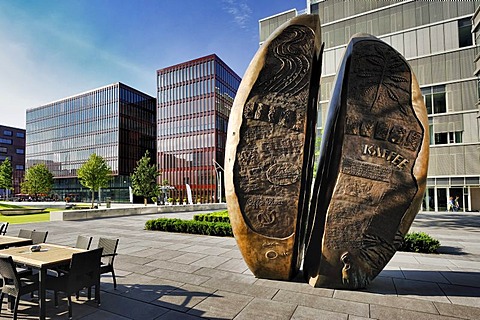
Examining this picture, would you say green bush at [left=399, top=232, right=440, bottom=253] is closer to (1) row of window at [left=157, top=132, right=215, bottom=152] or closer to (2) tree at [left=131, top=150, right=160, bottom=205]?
(2) tree at [left=131, top=150, right=160, bottom=205]

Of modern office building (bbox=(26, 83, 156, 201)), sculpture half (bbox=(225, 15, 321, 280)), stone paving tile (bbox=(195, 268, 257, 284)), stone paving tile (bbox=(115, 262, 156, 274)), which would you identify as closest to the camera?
sculpture half (bbox=(225, 15, 321, 280))

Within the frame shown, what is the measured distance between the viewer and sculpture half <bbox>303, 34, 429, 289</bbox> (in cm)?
566

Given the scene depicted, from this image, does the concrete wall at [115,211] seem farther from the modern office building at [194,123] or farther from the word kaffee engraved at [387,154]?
the modern office building at [194,123]

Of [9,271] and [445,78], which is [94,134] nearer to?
[445,78]

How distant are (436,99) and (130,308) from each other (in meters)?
34.3

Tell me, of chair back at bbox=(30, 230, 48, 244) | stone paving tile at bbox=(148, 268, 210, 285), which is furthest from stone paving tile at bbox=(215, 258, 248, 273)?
chair back at bbox=(30, 230, 48, 244)

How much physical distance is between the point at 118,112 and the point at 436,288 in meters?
70.2

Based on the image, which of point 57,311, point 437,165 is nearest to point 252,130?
point 57,311

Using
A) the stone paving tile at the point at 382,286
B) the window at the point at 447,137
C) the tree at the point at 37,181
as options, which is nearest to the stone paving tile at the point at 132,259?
the stone paving tile at the point at 382,286

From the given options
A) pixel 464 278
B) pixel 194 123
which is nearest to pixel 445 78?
pixel 464 278

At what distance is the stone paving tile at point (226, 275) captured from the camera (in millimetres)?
6652

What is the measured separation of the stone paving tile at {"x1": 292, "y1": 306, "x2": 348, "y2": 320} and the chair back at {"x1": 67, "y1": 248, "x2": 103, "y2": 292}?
3.67 m

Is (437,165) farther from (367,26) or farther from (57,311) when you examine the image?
(57,311)

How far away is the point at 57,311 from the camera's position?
5.12 metres
